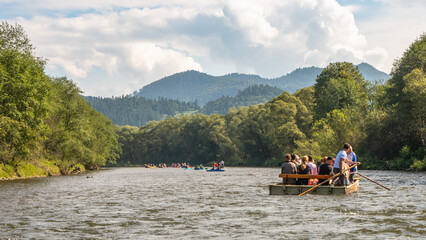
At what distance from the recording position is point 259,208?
21.6 m

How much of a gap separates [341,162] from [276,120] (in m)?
80.9

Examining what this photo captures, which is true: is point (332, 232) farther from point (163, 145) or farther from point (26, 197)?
point (163, 145)

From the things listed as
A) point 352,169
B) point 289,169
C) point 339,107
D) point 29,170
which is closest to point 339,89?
point 339,107

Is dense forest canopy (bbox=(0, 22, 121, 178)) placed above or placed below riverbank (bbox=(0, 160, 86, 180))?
above

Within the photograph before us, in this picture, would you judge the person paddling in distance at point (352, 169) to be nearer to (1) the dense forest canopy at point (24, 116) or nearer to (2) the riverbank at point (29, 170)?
(1) the dense forest canopy at point (24, 116)

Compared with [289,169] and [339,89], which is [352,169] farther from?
[339,89]

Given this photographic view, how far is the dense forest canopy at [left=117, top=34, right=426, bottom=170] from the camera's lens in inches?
2317

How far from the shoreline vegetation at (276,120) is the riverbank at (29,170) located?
14 cm

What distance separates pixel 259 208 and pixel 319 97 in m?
75.3

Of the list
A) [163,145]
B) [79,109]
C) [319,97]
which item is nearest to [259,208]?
[79,109]

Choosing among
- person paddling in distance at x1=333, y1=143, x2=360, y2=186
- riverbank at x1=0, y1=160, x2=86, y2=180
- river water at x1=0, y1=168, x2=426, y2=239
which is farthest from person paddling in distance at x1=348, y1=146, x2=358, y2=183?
riverbank at x1=0, y1=160, x2=86, y2=180

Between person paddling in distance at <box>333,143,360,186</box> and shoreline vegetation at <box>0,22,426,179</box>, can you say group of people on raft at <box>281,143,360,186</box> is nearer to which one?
person paddling in distance at <box>333,143,360,186</box>

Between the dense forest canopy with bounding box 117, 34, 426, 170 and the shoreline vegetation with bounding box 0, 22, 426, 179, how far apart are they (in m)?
0.17

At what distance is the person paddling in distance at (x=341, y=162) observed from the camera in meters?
26.6
